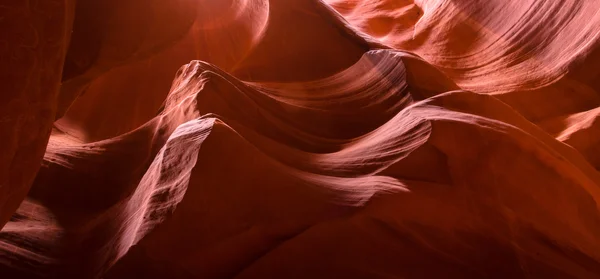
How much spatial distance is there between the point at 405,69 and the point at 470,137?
0.70m

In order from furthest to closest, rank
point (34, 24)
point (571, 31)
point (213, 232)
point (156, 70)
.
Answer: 1. point (156, 70)
2. point (571, 31)
3. point (213, 232)
4. point (34, 24)

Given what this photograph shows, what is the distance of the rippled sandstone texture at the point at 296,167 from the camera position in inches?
65.7

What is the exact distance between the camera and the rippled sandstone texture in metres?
1.67

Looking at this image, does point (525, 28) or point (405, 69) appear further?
point (525, 28)

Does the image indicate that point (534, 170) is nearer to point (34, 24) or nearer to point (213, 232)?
point (213, 232)

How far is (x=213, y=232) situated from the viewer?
1.71 metres

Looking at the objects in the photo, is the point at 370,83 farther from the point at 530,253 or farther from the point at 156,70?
the point at 156,70

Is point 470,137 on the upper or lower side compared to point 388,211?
upper

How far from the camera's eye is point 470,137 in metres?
2.05

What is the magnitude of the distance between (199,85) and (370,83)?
86 centimetres

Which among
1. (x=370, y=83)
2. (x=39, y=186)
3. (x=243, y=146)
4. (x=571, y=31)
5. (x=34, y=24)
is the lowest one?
(x=39, y=186)

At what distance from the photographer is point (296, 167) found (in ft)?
6.87

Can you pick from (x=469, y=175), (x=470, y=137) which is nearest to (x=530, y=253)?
(x=469, y=175)

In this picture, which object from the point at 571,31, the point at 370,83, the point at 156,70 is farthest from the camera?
the point at 156,70
